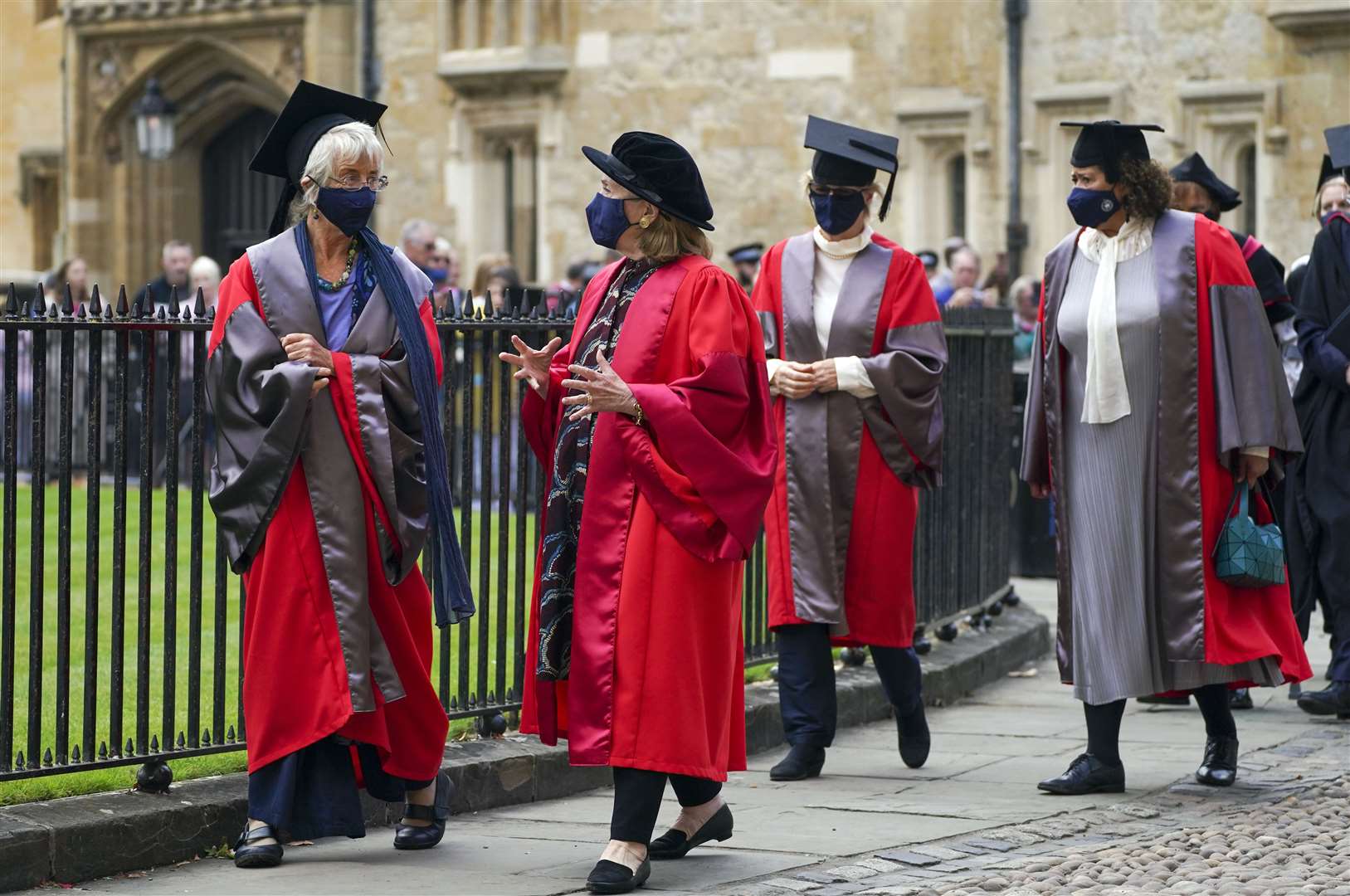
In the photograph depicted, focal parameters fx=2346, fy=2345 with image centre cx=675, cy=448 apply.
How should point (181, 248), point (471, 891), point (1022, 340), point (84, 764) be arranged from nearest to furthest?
1. point (471, 891)
2. point (84, 764)
3. point (1022, 340)
4. point (181, 248)

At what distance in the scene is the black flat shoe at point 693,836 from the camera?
605 centimetres

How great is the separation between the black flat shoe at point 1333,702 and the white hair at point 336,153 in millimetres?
4527

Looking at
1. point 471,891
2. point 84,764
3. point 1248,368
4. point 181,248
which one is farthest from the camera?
point 181,248

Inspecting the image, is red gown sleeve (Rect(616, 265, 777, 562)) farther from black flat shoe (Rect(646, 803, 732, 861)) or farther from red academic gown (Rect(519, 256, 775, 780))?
black flat shoe (Rect(646, 803, 732, 861))

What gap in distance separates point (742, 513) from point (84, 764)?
73.7 inches

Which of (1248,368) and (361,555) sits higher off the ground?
(1248,368)

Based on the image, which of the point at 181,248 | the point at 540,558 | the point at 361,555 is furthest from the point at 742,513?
the point at 181,248

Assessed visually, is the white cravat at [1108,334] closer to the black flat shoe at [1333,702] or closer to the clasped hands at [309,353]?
the black flat shoe at [1333,702]

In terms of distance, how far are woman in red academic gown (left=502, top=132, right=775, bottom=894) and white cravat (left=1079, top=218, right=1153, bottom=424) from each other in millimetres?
1686

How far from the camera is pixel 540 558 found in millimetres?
5965

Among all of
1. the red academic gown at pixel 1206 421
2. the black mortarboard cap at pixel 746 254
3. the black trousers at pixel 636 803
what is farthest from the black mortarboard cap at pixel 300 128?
the black mortarboard cap at pixel 746 254

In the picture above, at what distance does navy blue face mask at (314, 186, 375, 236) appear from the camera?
5906mm

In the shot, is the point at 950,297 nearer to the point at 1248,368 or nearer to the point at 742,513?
the point at 1248,368

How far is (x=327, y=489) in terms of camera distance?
19.1ft
